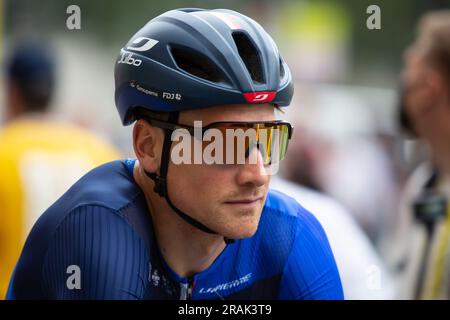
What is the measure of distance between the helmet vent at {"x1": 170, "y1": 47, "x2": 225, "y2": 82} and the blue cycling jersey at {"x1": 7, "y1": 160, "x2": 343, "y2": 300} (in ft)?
1.61

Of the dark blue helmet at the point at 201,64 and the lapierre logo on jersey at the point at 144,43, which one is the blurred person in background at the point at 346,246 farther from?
the lapierre logo on jersey at the point at 144,43

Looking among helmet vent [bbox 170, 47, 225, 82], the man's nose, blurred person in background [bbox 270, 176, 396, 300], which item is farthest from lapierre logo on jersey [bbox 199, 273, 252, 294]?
blurred person in background [bbox 270, 176, 396, 300]

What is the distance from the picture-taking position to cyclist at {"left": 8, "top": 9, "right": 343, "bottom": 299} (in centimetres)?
278

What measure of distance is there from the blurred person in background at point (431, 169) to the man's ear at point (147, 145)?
2.09m

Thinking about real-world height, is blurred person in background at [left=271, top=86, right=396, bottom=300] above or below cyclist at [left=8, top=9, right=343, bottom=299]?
below

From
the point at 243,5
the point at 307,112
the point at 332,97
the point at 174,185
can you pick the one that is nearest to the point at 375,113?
the point at 332,97

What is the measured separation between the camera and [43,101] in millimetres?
5160

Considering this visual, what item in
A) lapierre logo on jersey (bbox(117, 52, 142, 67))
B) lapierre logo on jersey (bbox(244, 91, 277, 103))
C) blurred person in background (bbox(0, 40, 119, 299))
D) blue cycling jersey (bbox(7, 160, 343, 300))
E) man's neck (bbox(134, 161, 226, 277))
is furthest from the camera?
blurred person in background (bbox(0, 40, 119, 299))

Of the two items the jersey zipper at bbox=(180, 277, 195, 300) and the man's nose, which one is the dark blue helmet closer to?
the man's nose

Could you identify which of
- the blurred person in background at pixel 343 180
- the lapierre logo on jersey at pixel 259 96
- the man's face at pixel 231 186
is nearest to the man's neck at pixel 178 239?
the man's face at pixel 231 186

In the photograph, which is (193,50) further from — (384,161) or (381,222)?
(384,161)

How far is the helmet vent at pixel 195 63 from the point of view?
2.88 meters

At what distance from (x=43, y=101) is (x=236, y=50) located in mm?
2536

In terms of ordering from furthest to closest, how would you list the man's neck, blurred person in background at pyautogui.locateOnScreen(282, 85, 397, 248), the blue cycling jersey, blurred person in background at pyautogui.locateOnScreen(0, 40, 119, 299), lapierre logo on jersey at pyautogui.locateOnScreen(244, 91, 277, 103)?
blurred person in background at pyautogui.locateOnScreen(282, 85, 397, 248) < blurred person in background at pyautogui.locateOnScreen(0, 40, 119, 299) < the man's neck < lapierre logo on jersey at pyautogui.locateOnScreen(244, 91, 277, 103) < the blue cycling jersey
